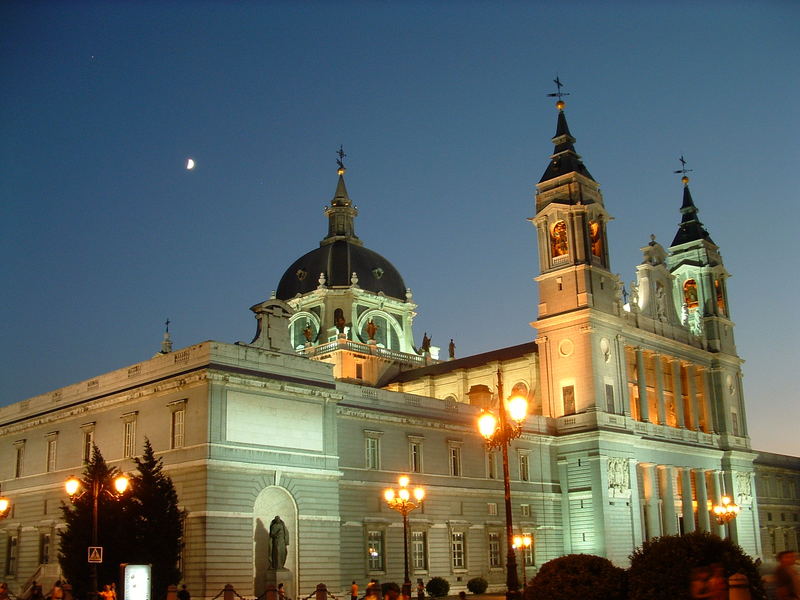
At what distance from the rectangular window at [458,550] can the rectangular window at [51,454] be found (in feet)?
72.7

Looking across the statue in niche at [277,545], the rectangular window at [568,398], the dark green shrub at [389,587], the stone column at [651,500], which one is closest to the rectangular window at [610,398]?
the rectangular window at [568,398]

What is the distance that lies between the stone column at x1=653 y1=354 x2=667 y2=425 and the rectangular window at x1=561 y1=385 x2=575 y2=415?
9894mm

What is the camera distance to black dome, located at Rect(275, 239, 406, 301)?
9012cm

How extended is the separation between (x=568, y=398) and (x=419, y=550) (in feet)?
62.8

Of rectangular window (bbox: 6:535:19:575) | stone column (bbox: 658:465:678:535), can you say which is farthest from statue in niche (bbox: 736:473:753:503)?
rectangular window (bbox: 6:535:19:575)

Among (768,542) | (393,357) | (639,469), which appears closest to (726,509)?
(639,469)

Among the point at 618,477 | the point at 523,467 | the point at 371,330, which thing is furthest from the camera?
the point at 371,330

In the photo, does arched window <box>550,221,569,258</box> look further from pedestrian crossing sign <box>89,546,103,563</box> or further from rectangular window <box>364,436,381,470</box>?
pedestrian crossing sign <box>89,546,103,563</box>

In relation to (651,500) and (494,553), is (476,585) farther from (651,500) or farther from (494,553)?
(651,500)

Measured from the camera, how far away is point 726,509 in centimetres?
6219

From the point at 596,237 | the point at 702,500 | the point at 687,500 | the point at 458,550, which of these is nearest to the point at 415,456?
the point at 458,550

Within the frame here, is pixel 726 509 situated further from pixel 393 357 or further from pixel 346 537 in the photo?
pixel 393 357

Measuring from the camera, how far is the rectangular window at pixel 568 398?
6531 cm

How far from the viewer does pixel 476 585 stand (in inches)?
2036
